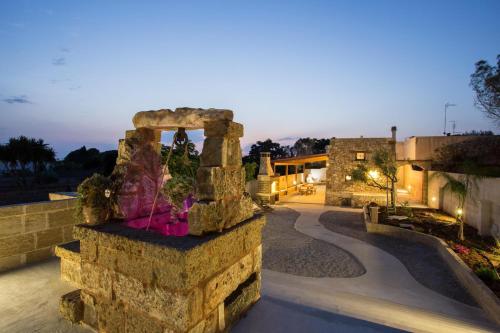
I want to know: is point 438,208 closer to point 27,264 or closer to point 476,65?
point 476,65

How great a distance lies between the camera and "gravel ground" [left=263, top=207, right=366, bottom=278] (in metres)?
6.74

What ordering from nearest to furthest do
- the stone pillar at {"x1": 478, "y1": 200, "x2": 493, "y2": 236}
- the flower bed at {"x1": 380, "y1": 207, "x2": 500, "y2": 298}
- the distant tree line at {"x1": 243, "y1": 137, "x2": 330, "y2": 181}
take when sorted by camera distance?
the flower bed at {"x1": 380, "y1": 207, "x2": 500, "y2": 298}
the stone pillar at {"x1": 478, "y1": 200, "x2": 493, "y2": 236}
the distant tree line at {"x1": 243, "y1": 137, "x2": 330, "y2": 181}

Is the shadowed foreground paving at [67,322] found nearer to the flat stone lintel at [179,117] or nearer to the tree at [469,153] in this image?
the flat stone lintel at [179,117]

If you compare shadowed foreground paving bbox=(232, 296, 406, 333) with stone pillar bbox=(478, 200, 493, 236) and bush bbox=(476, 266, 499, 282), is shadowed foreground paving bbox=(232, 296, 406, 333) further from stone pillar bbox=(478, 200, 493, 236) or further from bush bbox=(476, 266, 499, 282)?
stone pillar bbox=(478, 200, 493, 236)

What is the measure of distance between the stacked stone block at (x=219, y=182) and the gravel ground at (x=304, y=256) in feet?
15.1

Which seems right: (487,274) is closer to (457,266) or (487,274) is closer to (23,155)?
(457,266)

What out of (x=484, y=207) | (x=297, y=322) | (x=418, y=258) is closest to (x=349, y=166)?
(x=484, y=207)

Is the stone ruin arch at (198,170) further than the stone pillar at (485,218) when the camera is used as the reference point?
No

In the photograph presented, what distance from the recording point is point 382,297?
16.9ft

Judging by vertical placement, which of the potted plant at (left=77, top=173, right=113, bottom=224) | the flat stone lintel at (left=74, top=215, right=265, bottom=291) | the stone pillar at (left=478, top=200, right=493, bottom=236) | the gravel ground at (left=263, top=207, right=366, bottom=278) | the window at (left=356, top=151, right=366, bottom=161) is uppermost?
the window at (left=356, top=151, right=366, bottom=161)

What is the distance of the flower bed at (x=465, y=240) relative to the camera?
18.6 ft

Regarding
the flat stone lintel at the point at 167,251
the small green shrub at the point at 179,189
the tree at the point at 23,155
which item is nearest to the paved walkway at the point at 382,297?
the flat stone lintel at the point at 167,251

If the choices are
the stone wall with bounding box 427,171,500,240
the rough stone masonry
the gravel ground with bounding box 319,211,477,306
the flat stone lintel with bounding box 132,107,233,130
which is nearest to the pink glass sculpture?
the rough stone masonry

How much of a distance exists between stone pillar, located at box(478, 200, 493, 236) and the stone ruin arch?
9790 mm
